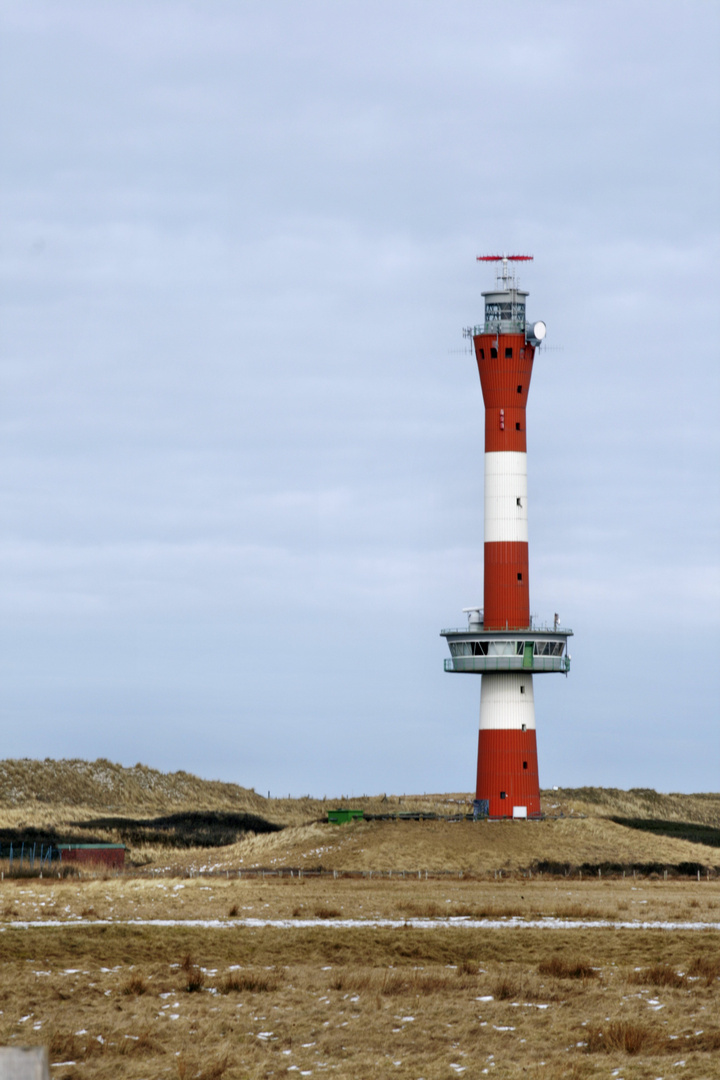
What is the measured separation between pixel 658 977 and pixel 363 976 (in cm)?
585

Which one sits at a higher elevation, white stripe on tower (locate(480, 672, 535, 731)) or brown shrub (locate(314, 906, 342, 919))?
white stripe on tower (locate(480, 672, 535, 731))

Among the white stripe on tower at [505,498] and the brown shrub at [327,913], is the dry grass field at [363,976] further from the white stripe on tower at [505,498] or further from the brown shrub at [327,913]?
the white stripe on tower at [505,498]

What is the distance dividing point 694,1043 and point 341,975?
8.46 metres

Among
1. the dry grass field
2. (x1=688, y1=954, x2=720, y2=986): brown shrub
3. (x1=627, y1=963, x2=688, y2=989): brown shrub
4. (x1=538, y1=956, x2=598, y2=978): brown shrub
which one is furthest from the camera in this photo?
(x1=538, y1=956, x2=598, y2=978): brown shrub

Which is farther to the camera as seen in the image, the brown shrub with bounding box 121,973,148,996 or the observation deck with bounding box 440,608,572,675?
the observation deck with bounding box 440,608,572,675

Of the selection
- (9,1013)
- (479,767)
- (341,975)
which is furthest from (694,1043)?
(479,767)

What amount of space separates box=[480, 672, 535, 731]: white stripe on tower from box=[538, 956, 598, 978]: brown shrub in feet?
132

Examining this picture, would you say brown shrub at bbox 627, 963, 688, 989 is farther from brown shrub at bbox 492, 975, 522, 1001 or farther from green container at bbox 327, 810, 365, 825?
green container at bbox 327, 810, 365, 825

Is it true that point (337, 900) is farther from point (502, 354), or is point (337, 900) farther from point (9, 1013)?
point (502, 354)

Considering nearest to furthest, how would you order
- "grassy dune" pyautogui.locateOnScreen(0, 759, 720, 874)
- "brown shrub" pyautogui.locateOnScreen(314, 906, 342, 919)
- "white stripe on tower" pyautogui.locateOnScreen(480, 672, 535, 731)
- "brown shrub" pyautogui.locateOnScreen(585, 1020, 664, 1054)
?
"brown shrub" pyautogui.locateOnScreen(585, 1020, 664, 1054) → "brown shrub" pyautogui.locateOnScreen(314, 906, 342, 919) → "grassy dune" pyautogui.locateOnScreen(0, 759, 720, 874) → "white stripe on tower" pyautogui.locateOnScreen(480, 672, 535, 731)

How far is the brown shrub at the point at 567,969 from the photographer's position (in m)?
27.7

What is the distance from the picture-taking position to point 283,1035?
22.2 meters

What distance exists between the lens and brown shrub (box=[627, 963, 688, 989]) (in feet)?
86.9

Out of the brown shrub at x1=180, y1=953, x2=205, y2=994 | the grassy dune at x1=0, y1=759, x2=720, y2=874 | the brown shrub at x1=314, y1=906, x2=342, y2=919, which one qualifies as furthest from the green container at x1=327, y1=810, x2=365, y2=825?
the brown shrub at x1=180, y1=953, x2=205, y2=994
